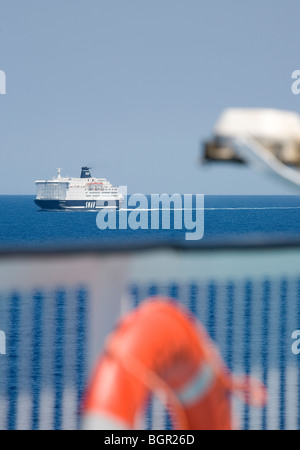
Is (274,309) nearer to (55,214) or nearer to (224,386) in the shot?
(224,386)

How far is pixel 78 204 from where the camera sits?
116 m

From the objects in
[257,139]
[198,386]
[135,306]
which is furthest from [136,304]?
[257,139]

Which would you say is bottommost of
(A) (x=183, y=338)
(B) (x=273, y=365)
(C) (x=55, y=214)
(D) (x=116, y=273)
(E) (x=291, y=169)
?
(B) (x=273, y=365)

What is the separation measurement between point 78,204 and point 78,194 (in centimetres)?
164

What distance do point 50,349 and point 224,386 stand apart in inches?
27.4

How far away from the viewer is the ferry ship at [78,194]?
115688 mm

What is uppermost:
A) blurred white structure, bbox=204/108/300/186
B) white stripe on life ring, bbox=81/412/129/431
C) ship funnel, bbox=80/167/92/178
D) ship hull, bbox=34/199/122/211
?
ship funnel, bbox=80/167/92/178

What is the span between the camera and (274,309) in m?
2.84

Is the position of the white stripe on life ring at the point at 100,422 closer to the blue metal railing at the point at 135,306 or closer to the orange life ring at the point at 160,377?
the orange life ring at the point at 160,377

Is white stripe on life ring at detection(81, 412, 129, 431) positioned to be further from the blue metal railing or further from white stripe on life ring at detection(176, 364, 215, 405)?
the blue metal railing

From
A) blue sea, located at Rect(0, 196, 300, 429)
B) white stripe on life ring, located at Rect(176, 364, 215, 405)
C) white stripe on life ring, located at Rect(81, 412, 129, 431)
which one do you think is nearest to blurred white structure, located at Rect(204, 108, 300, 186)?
white stripe on life ring, located at Rect(81, 412, 129, 431)

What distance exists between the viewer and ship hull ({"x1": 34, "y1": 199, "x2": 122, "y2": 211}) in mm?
115875

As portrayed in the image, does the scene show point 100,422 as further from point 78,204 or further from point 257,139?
point 78,204

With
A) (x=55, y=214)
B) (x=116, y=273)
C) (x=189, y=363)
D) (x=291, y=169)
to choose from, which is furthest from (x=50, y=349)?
(x=55, y=214)
